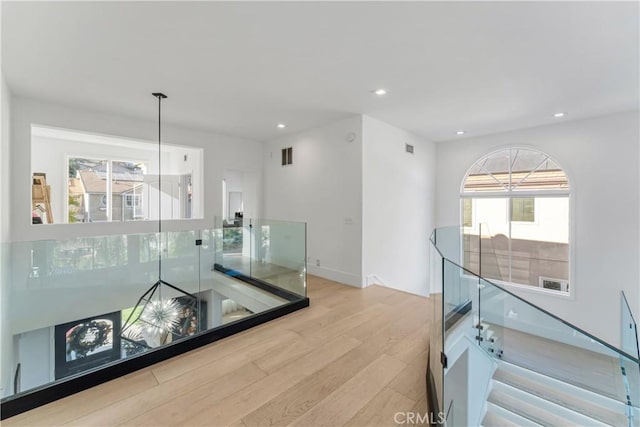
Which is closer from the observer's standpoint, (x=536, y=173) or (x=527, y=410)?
(x=527, y=410)

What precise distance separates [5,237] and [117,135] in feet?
6.85

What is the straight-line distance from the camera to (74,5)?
2.01 metres

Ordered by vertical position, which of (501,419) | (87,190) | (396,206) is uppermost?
(87,190)

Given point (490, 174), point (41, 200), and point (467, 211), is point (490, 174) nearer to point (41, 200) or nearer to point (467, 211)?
point (467, 211)

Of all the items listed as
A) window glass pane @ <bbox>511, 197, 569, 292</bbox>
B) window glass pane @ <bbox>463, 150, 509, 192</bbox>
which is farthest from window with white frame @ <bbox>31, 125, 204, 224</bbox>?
window glass pane @ <bbox>511, 197, 569, 292</bbox>

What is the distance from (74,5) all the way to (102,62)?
91 cm

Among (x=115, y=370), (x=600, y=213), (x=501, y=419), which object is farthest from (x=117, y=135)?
(x=600, y=213)

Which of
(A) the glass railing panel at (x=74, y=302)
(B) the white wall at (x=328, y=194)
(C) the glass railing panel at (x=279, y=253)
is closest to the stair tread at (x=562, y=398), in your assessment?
(C) the glass railing panel at (x=279, y=253)

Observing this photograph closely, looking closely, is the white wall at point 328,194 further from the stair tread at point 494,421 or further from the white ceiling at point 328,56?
the stair tread at point 494,421

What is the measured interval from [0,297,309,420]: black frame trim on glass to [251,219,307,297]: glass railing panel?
96cm

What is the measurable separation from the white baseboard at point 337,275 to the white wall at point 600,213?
3.66 metres

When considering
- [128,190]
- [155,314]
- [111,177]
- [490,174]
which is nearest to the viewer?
[155,314]

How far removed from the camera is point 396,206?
5242 mm

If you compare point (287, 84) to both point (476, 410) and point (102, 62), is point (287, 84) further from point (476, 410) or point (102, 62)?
point (476, 410)
